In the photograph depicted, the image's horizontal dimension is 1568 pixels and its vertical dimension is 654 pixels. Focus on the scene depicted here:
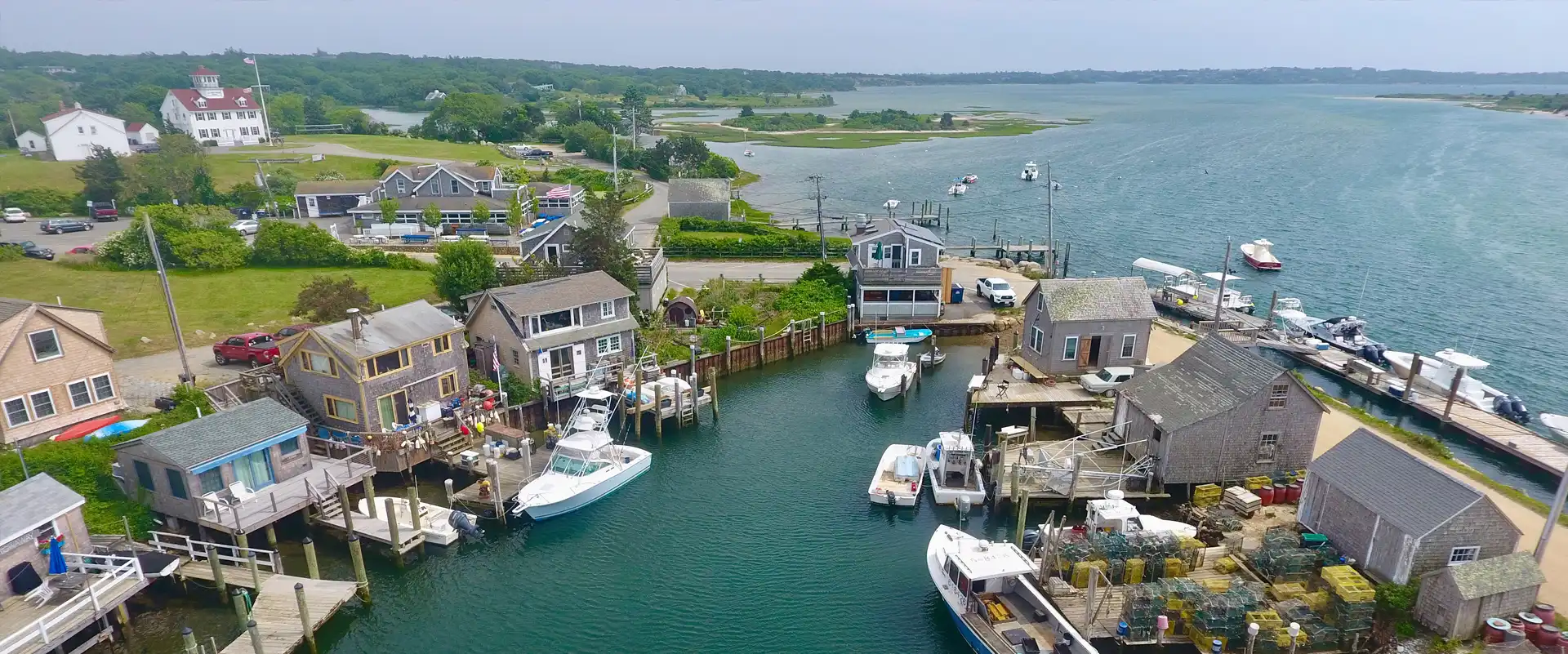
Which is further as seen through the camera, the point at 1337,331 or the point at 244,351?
the point at 1337,331

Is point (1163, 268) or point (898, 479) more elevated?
point (1163, 268)

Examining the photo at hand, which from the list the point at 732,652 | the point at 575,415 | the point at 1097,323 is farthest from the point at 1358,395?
the point at 575,415

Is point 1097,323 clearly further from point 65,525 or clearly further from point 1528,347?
point 65,525

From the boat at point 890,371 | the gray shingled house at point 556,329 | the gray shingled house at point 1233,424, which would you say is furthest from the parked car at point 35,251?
the gray shingled house at point 1233,424

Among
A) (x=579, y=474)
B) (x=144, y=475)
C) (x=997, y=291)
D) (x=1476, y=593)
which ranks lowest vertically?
(x=579, y=474)

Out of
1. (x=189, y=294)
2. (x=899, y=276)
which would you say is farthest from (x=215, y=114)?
(x=899, y=276)

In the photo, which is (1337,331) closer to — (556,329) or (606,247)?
(606,247)
